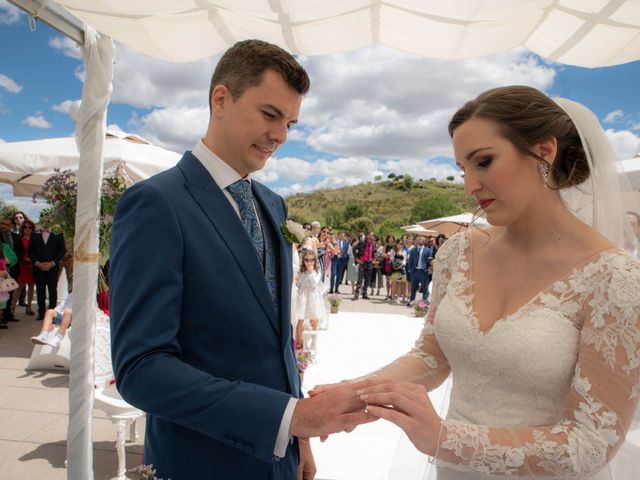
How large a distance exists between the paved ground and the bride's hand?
3114 millimetres

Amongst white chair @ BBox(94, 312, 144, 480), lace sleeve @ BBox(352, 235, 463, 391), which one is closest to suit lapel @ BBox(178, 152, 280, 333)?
lace sleeve @ BBox(352, 235, 463, 391)

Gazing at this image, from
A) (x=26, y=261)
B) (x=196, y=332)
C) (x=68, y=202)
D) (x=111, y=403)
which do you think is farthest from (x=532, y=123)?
(x=26, y=261)

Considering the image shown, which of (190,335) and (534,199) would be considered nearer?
(190,335)

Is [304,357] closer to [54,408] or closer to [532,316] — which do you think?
[54,408]

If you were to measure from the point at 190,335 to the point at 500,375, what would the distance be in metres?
1.09

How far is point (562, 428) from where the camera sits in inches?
54.1

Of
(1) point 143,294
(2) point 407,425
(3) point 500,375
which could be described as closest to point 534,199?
(3) point 500,375

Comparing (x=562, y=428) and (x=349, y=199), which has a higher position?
(x=349, y=199)

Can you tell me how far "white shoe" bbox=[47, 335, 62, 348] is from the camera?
6.40 meters

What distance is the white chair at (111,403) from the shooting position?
146 inches

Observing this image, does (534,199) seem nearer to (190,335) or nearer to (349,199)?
(190,335)

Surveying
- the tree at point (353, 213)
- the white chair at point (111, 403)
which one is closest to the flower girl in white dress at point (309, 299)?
the white chair at point (111, 403)

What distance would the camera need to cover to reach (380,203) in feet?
328

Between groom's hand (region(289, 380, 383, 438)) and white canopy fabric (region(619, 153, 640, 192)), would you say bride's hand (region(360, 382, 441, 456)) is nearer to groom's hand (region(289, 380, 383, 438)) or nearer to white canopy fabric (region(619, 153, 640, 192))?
groom's hand (region(289, 380, 383, 438))
